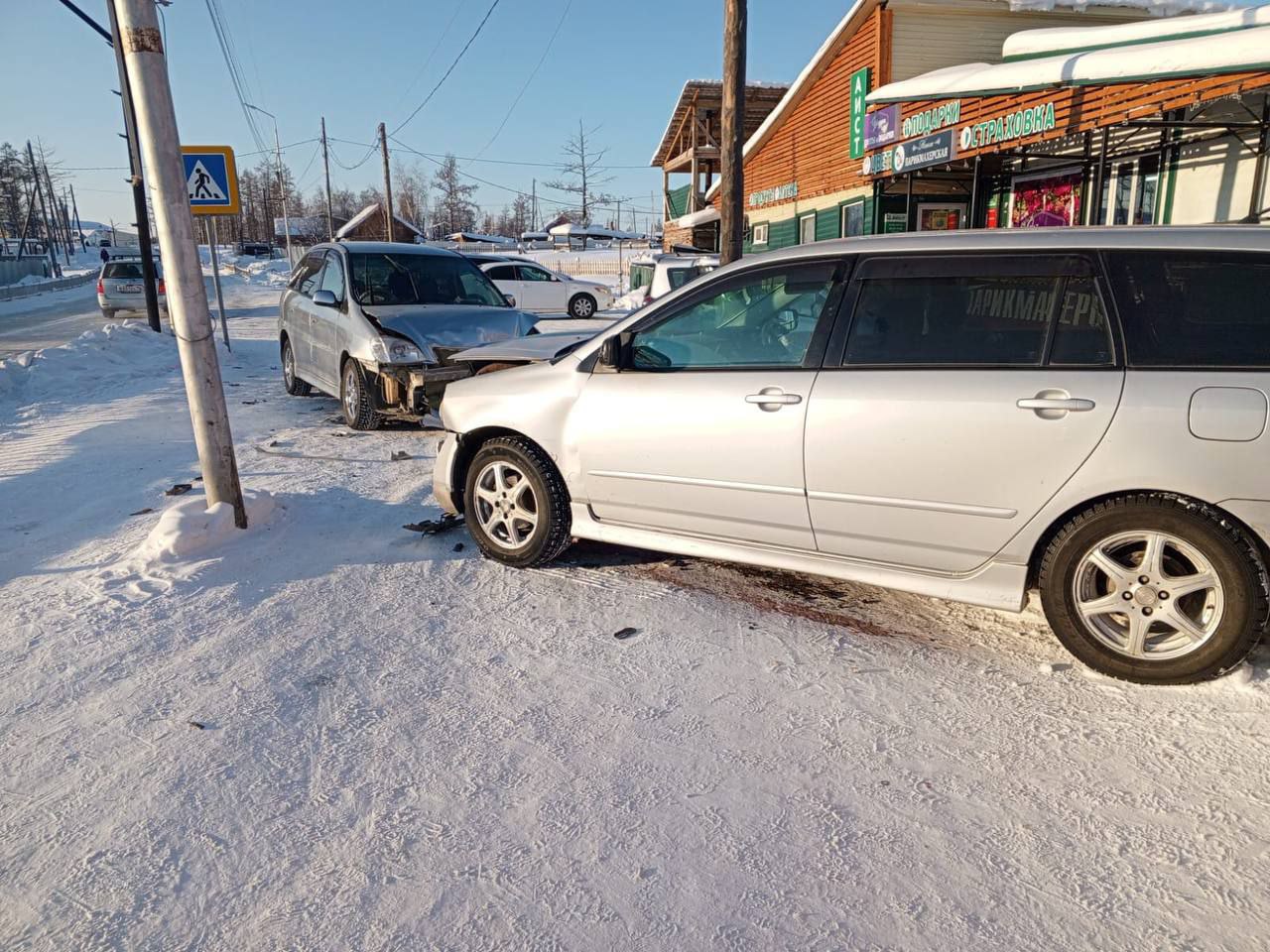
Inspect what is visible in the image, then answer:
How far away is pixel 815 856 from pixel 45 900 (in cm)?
207

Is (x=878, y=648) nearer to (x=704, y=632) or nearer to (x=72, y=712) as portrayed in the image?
(x=704, y=632)

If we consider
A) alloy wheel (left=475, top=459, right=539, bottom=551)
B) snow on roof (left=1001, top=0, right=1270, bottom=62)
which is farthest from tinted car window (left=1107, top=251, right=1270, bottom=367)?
snow on roof (left=1001, top=0, right=1270, bottom=62)

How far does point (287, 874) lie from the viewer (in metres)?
2.29

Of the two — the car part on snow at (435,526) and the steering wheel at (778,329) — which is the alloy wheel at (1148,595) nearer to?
the steering wheel at (778,329)

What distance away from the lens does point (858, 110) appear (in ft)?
53.4

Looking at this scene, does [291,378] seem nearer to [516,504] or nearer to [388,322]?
[388,322]

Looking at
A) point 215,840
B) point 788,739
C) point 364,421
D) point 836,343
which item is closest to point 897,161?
point 364,421

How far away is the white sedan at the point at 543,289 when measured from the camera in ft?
70.2

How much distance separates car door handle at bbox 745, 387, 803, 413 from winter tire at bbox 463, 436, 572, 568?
1220 mm

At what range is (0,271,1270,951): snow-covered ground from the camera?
2.16 metres

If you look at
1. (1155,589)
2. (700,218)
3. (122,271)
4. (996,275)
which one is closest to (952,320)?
(996,275)

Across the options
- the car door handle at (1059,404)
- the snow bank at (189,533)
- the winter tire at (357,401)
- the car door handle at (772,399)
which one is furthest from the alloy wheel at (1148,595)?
the winter tire at (357,401)

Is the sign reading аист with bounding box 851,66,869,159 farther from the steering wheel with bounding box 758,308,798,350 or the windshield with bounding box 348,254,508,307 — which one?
the steering wheel with bounding box 758,308,798,350

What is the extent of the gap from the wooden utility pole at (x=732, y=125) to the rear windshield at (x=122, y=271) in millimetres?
20042
